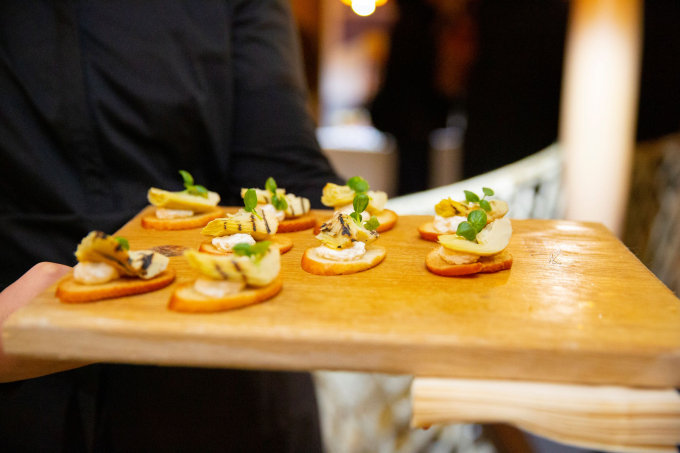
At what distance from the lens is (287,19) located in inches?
54.9

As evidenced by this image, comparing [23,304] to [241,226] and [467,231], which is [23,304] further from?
[467,231]

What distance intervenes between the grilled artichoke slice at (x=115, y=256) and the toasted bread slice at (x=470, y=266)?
45 centimetres

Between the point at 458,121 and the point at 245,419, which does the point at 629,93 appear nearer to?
the point at 245,419

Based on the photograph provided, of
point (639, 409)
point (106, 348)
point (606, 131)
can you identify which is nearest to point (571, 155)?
point (606, 131)

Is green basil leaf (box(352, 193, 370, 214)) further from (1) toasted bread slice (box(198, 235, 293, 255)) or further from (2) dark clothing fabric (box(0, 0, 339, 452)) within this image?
(2) dark clothing fabric (box(0, 0, 339, 452))

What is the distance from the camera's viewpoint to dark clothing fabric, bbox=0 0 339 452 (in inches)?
38.6

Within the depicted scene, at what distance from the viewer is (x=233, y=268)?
664 millimetres

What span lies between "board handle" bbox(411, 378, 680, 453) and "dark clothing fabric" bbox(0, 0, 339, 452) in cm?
61

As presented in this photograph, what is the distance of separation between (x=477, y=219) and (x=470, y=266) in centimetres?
8

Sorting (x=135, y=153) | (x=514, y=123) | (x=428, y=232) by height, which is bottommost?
(x=514, y=123)

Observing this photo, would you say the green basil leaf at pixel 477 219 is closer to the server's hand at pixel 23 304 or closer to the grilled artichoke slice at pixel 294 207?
the grilled artichoke slice at pixel 294 207

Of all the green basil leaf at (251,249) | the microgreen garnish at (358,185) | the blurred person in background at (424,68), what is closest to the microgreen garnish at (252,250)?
the green basil leaf at (251,249)

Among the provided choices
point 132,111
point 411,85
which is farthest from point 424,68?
point 132,111

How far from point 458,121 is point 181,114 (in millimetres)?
4279
